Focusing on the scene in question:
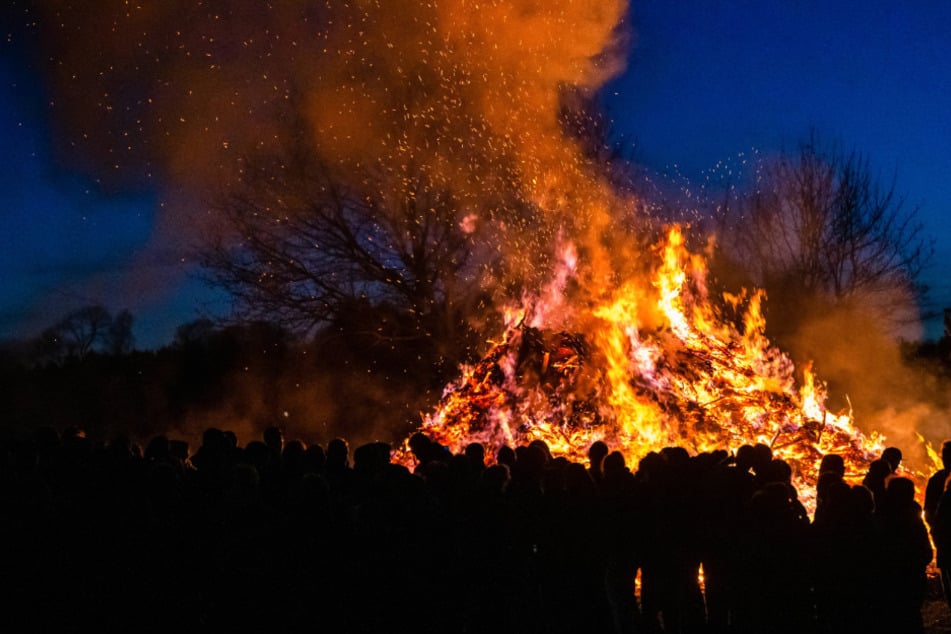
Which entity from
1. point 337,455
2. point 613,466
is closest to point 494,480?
point 613,466

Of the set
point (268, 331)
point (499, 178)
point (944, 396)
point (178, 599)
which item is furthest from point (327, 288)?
point (944, 396)

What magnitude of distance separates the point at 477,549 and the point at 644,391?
5.19 metres

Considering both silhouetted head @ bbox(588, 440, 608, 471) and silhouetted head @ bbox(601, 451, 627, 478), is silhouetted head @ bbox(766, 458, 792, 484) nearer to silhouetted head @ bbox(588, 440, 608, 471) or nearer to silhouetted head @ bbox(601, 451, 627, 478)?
silhouetted head @ bbox(601, 451, 627, 478)

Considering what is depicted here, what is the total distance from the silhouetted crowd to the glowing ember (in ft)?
11.5

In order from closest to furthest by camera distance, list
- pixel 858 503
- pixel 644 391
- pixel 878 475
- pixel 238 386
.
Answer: pixel 858 503, pixel 878 475, pixel 644 391, pixel 238 386

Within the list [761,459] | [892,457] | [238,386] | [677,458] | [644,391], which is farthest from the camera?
[238,386]

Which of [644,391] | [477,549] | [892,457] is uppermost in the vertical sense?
[644,391]

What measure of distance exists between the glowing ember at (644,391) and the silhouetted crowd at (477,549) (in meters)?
3.51

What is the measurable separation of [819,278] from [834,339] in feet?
6.71

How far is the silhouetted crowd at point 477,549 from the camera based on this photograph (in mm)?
4926

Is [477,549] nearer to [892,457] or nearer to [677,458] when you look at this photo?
[677,458]

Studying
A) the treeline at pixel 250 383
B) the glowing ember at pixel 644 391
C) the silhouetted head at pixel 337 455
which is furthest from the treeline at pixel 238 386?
the silhouetted head at pixel 337 455

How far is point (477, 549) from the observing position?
5109 millimetres

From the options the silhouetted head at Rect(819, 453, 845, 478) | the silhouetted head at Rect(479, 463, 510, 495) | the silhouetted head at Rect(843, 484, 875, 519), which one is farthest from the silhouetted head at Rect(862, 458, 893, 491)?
the silhouetted head at Rect(479, 463, 510, 495)
